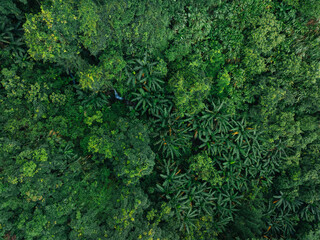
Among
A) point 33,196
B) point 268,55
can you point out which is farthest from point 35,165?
point 268,55

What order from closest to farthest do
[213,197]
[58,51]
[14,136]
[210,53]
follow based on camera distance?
[58,51], [14,136], [210,53], [213,197]

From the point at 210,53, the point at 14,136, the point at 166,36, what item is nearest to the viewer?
the point at 14,136

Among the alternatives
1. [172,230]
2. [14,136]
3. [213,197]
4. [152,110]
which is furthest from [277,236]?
[14,136]

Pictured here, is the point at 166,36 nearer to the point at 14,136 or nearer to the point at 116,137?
the point at 116,137

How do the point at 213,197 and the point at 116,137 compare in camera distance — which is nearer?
the point at 116,137

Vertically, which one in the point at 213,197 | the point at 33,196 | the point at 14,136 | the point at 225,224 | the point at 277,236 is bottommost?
the point at 277,236

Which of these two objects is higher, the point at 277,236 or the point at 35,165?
the point at 35,165
